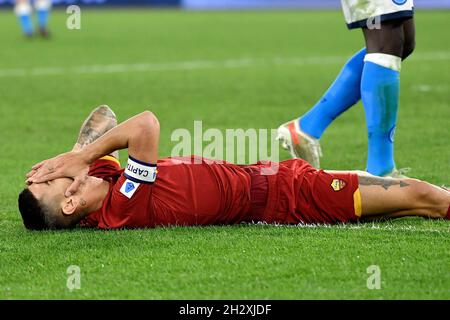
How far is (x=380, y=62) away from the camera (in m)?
6.56

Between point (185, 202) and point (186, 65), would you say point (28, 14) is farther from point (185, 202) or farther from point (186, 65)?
point (185, 202)

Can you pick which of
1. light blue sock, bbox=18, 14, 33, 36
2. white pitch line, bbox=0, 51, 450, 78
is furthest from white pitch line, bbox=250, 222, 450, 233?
light blue sock, bbox=18, 14, 33, 36

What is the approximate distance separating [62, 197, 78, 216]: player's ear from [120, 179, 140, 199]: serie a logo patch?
255 mm

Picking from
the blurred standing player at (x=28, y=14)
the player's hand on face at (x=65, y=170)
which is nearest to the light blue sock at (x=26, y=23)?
the blurred standing player at (x=28, y=14)

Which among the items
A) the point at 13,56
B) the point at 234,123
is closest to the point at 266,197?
the point at 234,123

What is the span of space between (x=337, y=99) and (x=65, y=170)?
2.24 meters

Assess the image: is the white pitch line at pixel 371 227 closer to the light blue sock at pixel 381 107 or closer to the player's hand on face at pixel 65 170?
the light blue sock at pixel 381 107

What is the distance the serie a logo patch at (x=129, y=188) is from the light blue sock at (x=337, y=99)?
194 cm

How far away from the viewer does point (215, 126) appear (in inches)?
384

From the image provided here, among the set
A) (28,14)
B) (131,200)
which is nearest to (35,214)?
(131,200)
